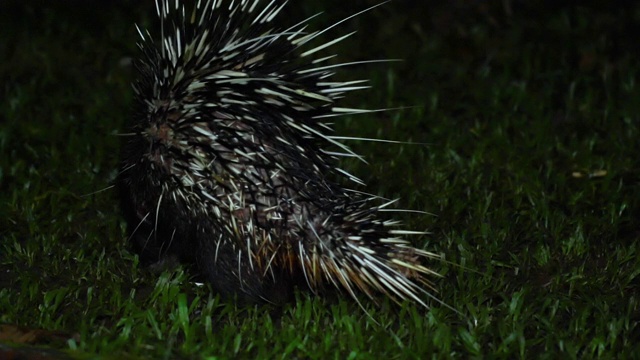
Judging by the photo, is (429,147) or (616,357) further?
(429,147)

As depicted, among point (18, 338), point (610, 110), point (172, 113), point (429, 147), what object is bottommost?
point (610, 110)

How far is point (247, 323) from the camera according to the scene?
14.7ft

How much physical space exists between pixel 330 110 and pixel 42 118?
9.69 ft

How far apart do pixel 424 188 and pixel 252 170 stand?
1883 millimetres

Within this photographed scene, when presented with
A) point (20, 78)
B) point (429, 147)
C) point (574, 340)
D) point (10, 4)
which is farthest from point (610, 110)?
point (10, 4)

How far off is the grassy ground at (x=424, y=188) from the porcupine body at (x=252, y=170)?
0.80 feet

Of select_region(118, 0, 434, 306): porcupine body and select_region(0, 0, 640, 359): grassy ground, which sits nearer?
Answer: select_region(118, 0, 434, 306): porcupine body

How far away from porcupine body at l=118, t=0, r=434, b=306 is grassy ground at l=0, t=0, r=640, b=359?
0.24m

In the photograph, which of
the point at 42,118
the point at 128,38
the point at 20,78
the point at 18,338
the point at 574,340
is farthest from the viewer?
the point at 128,38

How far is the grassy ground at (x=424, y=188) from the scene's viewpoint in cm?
439

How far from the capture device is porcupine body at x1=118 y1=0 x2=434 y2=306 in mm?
4289

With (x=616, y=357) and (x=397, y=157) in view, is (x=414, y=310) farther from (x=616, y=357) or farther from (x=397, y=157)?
(x=397, y=157)

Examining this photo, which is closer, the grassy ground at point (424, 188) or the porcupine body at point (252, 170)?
the porcupine body at point (252, 170)

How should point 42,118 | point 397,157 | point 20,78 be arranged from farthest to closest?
point 20,78 < point 42,118 < point 397,157
